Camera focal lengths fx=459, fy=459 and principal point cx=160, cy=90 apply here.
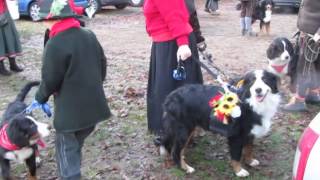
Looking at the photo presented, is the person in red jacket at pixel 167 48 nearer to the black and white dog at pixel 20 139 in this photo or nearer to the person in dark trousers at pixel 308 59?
the black and white dog at pixel 20 139

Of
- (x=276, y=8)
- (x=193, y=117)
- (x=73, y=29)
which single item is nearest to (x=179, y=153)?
(x=193, y=117)

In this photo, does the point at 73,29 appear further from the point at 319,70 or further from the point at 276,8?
the point at 276,8

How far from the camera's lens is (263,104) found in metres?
4.22

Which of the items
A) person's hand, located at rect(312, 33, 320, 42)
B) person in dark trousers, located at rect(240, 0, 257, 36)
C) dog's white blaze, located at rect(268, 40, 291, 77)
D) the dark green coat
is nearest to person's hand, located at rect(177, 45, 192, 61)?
the dark green coat

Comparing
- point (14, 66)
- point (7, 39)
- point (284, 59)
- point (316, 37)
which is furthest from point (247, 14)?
point (316, 37)

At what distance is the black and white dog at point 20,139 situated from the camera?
4051 mm

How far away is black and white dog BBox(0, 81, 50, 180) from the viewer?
4.05 metres

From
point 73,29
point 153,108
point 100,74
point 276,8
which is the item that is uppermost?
point 73,29

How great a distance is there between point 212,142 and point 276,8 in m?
15.7

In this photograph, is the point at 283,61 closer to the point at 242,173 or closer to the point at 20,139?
the point at 242,173

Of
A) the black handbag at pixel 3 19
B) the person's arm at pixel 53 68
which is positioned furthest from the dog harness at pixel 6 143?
the black handbag at pixel 3 19

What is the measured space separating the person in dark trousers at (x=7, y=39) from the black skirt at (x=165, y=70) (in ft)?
14.0

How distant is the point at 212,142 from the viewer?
530 centimetres

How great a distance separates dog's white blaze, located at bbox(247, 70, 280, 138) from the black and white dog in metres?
1.88
